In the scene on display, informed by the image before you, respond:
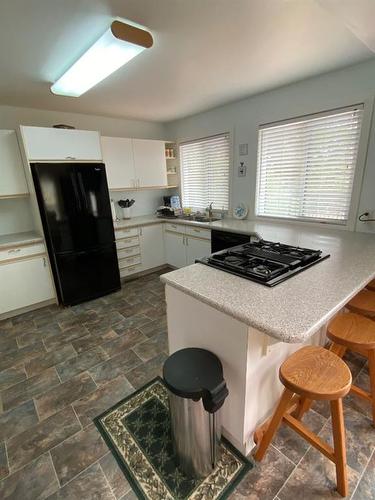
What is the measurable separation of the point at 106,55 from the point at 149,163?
2215 millimetres

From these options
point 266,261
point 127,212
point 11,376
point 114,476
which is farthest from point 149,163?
point 114,476

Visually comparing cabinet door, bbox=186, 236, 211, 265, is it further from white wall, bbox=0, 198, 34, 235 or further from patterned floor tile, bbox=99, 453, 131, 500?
patterned floor tile, bbox=99, 453, 131, 500

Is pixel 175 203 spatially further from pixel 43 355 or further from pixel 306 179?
pixel 43 355

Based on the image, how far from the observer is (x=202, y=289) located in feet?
4.10

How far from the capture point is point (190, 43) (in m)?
1.67

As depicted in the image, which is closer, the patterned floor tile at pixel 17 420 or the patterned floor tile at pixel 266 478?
the patterned floor tile at pixel 266 478

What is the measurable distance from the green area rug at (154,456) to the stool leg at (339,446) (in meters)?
0.44

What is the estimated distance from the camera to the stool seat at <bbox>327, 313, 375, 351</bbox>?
4.33 ft

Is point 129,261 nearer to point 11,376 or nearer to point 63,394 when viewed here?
point 11,376

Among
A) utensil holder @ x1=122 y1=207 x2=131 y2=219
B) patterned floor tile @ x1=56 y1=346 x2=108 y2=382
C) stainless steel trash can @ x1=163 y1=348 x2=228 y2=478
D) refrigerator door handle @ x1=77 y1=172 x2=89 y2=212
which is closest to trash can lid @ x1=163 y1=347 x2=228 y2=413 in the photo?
stainless steel trash can @ x1=163 y1=348 x2=228 y2=478

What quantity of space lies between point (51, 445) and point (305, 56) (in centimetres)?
333

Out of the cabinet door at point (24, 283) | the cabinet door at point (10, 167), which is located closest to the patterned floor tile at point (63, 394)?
the cabinet door at point (24, 283)

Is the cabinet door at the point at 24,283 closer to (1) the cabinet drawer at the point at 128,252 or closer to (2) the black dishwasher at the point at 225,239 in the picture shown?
(1) the cabinet drawer at the point at 128,252

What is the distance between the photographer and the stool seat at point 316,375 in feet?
3.42
